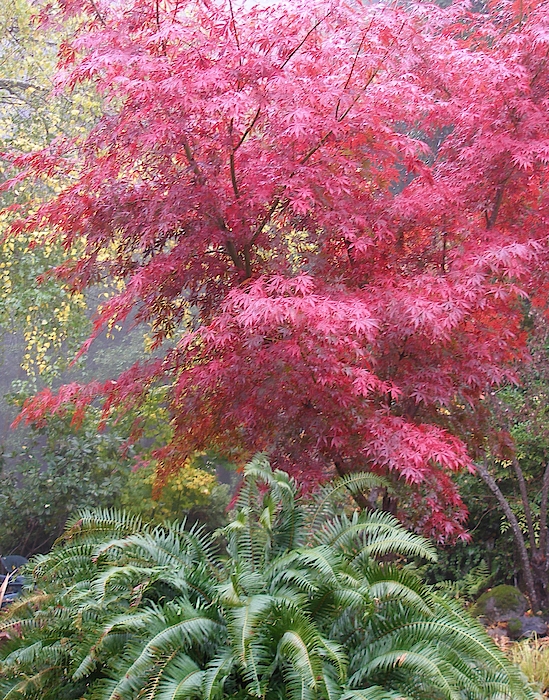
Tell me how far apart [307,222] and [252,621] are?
2254 millimetres

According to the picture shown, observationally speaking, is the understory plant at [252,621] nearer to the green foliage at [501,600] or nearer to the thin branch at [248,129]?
the thin branch at [248,129]

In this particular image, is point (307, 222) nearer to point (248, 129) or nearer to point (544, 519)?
point (248, 129)

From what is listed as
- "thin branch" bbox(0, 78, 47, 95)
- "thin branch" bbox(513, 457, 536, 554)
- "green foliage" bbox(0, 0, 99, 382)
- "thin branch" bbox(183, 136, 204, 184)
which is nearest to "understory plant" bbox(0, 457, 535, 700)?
"thin branch" bbox(183, 136, 204, 184)

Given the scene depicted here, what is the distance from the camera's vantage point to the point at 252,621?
2471 mm

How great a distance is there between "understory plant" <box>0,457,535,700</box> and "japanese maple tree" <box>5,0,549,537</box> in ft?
1.60

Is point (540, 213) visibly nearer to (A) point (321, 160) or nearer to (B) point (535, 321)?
(A) point (321, 160)

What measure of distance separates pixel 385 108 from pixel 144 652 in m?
2.93

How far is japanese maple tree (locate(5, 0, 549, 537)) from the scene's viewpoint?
3283mm

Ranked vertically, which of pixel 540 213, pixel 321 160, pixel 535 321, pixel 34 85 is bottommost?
pixel 535 321

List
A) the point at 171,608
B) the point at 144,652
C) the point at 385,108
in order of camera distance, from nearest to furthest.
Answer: the point at 144,652, the point at 171,608, the point at 385,108

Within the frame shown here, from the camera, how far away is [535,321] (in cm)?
598

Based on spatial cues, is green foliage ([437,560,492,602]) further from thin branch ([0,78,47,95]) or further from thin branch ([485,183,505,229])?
thin branch ([0,78,47,95])

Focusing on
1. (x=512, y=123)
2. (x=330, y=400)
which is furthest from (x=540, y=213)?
(x=330, y=400)

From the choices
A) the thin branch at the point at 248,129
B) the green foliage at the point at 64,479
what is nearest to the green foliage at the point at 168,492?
the green foliage at the point at 64,479
